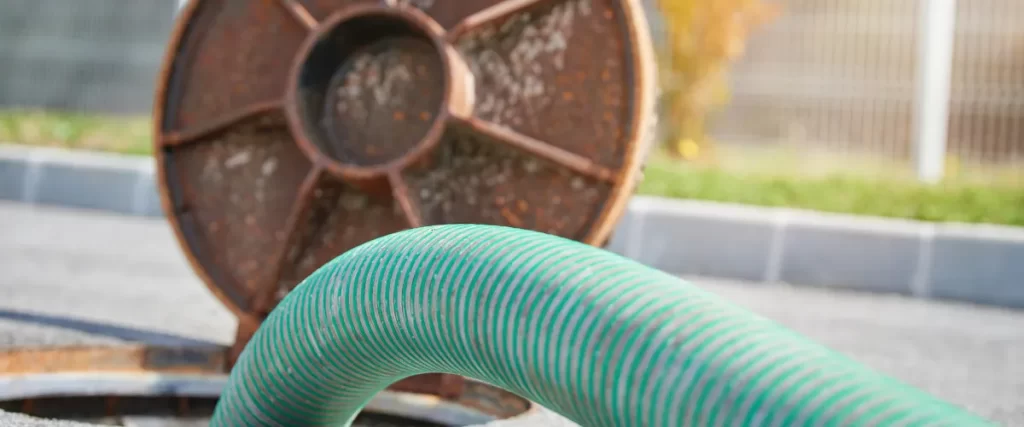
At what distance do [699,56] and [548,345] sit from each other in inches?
297

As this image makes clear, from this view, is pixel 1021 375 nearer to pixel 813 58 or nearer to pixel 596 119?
pixel 596 119

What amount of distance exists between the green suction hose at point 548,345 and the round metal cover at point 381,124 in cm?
90

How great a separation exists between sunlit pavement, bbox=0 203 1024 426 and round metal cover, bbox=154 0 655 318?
726 mm

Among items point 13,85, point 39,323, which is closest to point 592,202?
point 39,323

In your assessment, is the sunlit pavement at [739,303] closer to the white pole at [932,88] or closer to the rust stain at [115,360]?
the rust stain at [115,360]

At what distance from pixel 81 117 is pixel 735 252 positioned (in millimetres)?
7366

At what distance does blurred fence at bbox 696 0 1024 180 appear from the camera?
8.27 metres

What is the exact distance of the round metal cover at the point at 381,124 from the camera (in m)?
2.84

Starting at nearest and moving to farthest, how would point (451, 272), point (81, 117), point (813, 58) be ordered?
point (451, 272)
point (813, 58)
point (81, 117)

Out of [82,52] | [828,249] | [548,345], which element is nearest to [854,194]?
[828,249]

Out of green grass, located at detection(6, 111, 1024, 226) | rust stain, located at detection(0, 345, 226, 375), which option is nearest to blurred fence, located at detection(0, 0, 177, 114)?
green grass, located at detection(6, 111, 1024, 226)

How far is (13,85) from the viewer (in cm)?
1154

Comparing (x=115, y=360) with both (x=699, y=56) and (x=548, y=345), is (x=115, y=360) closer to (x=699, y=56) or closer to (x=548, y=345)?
(x=548, y=345)

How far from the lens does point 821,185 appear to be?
22.5 feet
